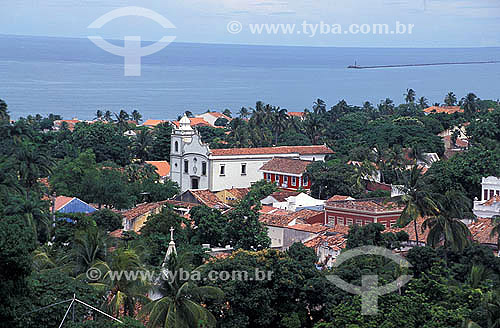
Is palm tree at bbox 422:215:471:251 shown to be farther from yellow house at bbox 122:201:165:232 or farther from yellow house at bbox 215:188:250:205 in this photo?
yellow house at bbox 215:188:250:205

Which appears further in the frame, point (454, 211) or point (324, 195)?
point (324, 195)

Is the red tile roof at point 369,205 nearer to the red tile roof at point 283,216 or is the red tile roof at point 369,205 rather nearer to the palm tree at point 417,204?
the red tile roof at point 283,216

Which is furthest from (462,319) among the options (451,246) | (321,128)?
(321,128)

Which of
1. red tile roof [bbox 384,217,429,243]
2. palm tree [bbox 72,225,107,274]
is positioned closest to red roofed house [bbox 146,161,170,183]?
red tile roof [bbox 384,217,429,243]

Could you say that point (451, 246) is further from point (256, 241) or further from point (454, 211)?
point (256, 241)

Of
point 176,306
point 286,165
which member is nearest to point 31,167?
point 286,165
